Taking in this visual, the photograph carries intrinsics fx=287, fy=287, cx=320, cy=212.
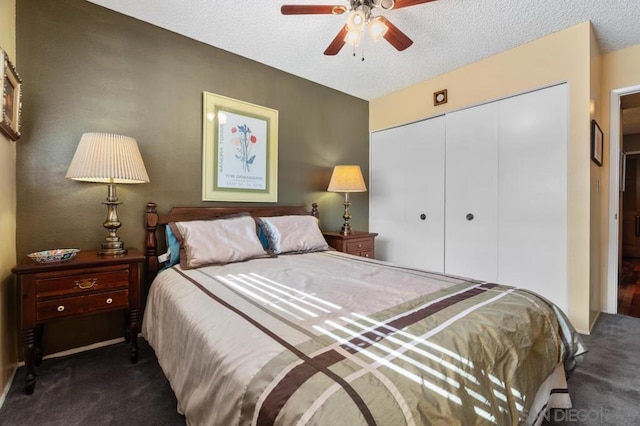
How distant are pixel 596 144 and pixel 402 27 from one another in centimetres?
188

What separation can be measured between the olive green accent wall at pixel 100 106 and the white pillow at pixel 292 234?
725 millimetres

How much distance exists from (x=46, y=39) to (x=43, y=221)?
1221mm

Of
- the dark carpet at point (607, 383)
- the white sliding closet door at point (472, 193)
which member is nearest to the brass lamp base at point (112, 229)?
the dark carpet at point (607, 383)

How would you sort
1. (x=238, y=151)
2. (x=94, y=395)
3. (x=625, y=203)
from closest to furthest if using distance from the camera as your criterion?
(x=94, y=395), (x=238, y=151), (x=625, y=203)

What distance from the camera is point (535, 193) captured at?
8.46 ft

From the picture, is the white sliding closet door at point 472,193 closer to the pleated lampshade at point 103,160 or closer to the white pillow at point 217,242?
the white pillow at point 217,242

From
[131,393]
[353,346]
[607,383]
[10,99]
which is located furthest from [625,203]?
[10,99]

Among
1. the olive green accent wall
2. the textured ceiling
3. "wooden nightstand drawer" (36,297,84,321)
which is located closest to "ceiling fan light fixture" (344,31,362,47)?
the textured ceiling

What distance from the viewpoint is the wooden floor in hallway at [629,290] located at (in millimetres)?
2884

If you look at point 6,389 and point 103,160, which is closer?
point 6,389

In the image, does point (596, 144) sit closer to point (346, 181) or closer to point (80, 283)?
point (346, 181)

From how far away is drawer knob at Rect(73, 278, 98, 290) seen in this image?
65.6 inches

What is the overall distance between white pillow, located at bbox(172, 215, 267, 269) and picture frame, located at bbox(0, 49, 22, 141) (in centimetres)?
101

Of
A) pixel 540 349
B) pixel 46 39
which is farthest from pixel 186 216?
pixel 540 349
